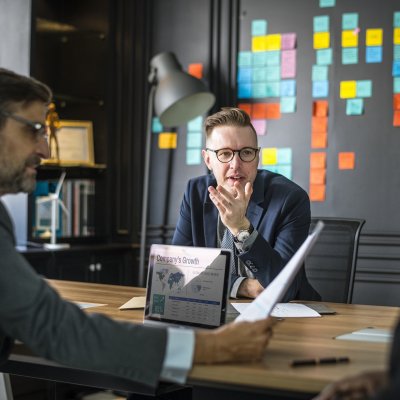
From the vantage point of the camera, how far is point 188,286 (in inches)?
75.3

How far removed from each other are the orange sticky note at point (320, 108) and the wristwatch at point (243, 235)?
2.00 metres

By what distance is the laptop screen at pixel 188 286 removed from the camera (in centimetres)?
187

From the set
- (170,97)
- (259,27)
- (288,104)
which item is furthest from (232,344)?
(259,27)

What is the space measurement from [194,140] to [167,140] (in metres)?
0.19

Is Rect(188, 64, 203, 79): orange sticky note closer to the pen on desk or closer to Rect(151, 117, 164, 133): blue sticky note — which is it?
Rect(151, 117, 164, 133): blue sticky note

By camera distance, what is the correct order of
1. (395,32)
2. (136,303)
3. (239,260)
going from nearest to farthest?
(136,303), (239,260), (395,32)

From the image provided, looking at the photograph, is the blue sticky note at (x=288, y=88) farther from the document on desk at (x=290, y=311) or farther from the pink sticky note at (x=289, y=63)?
the document on desk at (x=290, y=311)

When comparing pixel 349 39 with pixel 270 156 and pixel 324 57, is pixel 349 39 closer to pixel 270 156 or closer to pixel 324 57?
pixel 324 57

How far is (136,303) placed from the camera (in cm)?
228

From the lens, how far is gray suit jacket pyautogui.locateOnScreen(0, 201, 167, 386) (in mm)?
1442

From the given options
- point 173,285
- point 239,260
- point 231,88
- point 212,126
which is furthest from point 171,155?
point 173,285

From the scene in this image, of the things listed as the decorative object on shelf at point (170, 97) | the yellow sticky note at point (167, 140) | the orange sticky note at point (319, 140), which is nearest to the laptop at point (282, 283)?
the decorative object on shelf at point (170, 97)

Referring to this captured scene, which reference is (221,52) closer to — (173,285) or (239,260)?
(239,260)

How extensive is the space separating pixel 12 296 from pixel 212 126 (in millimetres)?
1475
